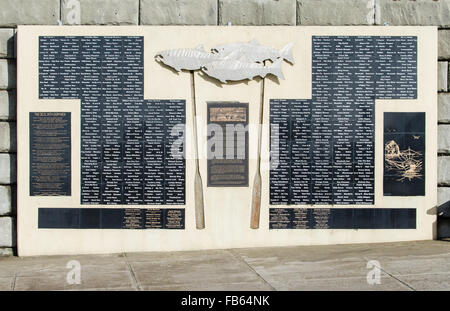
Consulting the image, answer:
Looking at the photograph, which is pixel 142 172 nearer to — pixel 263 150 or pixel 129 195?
pixel 129 195

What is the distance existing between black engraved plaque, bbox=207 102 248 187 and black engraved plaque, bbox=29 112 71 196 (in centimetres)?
240

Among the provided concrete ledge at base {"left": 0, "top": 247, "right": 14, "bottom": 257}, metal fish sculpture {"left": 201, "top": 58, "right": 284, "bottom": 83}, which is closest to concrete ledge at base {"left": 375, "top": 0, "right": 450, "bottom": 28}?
metal fish sculpture {"left": 201, "top": 58, "right": 284, "bottom": 83}

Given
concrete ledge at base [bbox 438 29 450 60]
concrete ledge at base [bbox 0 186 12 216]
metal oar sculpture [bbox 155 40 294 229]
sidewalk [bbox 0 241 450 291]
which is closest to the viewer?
sidewalk [bbox 0 241 450 291]

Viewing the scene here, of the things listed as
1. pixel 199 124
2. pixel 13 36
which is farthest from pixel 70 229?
pixel 13 36

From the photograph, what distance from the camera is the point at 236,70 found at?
9.19 meters

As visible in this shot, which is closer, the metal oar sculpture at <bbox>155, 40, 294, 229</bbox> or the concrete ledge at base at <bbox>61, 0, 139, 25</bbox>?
the metal oar sculpture at <bbox>155, 40, 294, 229</bbox>

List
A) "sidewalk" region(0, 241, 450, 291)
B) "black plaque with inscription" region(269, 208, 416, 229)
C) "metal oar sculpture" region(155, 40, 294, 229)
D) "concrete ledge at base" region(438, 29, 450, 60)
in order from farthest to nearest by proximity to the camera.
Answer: "concrete ledge at base" region(438, 29, 450, 60), "black plaque with inscription" region(269, 208, 416, 229), "metal oar sculpture" region(155, 40, 294, 229), "sidewalk" region(0, 241, 450, 291)

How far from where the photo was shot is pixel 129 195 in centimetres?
923

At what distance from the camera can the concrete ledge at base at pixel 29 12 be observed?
9375 millimetres

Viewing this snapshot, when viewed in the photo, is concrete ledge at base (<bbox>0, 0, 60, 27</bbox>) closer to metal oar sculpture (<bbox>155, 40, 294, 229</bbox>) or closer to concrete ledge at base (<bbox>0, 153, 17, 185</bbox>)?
metal oar sculpture (<bbox>155, 40, 294, 229</bbox>)

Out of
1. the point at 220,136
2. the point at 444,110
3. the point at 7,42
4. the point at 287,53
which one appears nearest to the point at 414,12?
the point at 444,110

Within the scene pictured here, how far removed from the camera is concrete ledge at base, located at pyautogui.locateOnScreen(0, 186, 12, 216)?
30.8 feet

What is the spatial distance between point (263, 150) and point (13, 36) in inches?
185

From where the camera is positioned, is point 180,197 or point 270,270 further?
point 180,197
